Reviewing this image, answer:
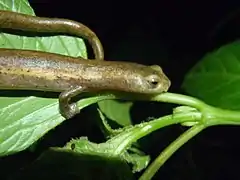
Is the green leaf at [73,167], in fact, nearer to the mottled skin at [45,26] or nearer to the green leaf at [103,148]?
the green leaf at [103,148]

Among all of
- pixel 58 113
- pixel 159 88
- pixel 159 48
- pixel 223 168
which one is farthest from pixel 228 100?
pixel 159 48

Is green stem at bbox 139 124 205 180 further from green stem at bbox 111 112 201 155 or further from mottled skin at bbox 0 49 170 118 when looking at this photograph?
mottled skin at bbox 0 49 170 118

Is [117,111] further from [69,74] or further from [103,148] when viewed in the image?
[103,148]

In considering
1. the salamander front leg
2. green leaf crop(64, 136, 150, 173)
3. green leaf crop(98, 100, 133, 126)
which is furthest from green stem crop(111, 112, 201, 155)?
green leaf crop(98, 100, 133, 126)

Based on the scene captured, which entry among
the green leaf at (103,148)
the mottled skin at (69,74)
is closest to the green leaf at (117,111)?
the mottled skin at (69,74)

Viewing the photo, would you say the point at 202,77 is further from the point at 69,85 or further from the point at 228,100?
the point at 69,85

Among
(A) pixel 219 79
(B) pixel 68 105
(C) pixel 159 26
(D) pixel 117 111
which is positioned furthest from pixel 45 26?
(C) pixel 159 26
